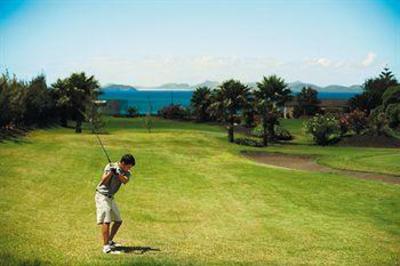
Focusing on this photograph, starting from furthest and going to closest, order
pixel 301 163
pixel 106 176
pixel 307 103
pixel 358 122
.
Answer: pixel 307 103 → pixel 358 122 → pixel 301 163 → pixel 106 176

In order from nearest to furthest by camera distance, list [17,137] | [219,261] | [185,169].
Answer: [219,261], [185,169], [17,137]

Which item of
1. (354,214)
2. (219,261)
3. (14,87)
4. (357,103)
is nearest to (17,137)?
(14,87)

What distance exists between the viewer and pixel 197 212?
20.8 metres

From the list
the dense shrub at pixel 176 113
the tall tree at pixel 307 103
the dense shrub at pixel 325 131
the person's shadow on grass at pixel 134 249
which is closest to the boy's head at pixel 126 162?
the person's shadow on grass at pixel 134 249

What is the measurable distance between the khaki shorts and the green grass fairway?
858 millimetres

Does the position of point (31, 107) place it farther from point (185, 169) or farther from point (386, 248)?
point (386, 248)

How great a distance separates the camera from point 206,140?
53156 mm

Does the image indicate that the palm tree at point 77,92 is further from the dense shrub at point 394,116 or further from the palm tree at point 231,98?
the dense shrub at point 394,116

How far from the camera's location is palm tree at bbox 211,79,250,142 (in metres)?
59.4

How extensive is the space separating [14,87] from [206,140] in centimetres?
1879

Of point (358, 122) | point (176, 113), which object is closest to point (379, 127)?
point (358, 122)

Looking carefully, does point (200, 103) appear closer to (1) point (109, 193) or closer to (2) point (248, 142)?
(2) point (248, 142)

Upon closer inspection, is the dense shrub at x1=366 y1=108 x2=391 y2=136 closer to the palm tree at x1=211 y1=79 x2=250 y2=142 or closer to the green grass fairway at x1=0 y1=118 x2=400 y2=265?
the palm tree at x1=211 y1=79 x2=250 y2=142

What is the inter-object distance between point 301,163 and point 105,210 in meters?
29.7
